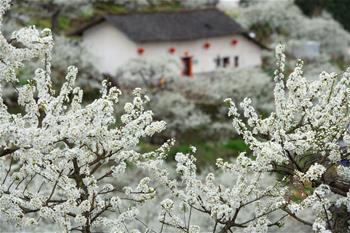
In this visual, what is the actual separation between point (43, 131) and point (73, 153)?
0.66m

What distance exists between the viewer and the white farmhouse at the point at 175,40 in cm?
3052

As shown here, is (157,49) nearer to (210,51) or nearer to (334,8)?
(210,51)

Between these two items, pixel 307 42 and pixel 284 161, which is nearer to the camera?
pixel 284 161

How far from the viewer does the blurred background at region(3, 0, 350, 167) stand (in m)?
24.8

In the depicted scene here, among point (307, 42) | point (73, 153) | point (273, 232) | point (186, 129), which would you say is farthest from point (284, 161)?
point (307, 42)

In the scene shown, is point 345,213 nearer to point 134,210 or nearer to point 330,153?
point 330,153

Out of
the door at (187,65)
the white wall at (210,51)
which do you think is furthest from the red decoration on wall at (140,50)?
the door at (187,65)

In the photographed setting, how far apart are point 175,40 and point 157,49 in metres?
0.99

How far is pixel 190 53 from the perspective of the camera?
3262cm

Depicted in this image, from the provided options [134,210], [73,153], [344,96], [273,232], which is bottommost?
[273,232]

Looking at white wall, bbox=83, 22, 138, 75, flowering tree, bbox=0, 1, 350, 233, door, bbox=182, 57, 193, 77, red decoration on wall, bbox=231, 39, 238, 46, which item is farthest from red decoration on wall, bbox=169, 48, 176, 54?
flowering tree, bbox=0, 1, 350, 233

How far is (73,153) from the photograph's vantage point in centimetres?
640

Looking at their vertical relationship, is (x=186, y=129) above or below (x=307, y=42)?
below

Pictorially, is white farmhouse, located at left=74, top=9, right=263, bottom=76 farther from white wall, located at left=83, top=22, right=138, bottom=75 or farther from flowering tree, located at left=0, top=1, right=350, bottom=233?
flowering tree, located at left=0, top=1, right=350, bottom=233
